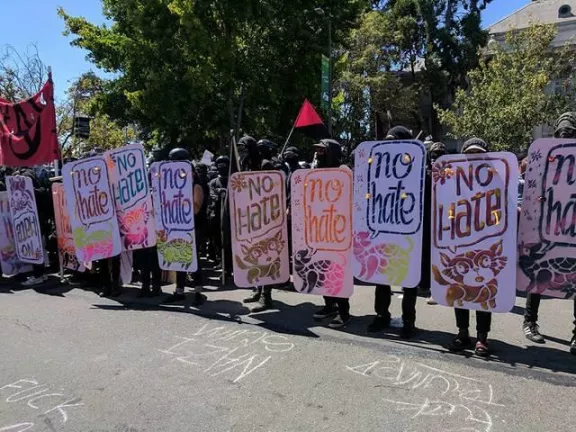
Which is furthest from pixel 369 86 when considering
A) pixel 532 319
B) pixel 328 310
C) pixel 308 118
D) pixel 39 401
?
pixel 39 401

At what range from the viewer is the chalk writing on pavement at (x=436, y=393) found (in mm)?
3281

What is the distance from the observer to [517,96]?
824 inches

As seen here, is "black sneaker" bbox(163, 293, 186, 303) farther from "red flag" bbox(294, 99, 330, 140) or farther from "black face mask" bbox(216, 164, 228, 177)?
"red flag" bbox(294, 99, 330, 140)

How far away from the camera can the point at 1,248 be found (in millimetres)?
8070

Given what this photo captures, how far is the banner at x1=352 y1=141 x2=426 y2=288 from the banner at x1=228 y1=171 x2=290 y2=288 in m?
1.09

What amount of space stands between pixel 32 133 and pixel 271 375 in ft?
20.0

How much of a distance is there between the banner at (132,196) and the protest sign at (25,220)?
5.89 feet

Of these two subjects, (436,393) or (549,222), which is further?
(549,222)

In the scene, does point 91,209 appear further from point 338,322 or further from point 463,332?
point 463,332

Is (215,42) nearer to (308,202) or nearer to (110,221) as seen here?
(110,221)

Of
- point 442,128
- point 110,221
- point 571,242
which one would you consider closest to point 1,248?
point 110,221

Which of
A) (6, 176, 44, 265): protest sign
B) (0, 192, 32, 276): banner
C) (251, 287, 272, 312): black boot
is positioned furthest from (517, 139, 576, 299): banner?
(0, 192, 32, 276): banner

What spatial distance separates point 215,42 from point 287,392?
14525 mm

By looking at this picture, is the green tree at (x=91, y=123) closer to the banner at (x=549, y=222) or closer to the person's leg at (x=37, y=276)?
the person's leg at (x=37, y=276)
